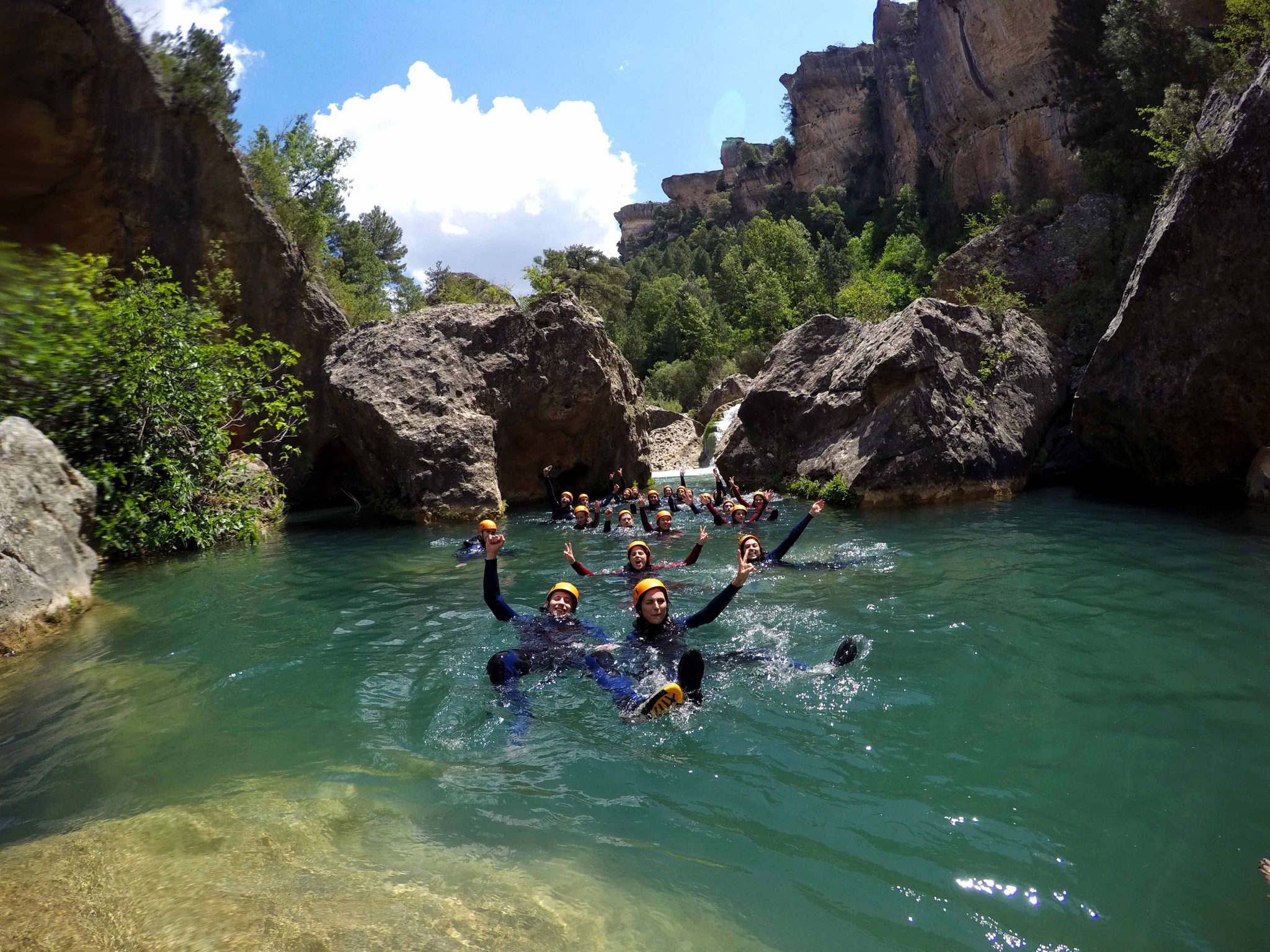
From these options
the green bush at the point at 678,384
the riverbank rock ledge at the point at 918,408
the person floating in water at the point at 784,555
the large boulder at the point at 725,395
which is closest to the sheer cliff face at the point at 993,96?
the large boulder at the point at 725,395

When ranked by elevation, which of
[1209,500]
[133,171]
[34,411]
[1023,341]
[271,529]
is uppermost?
[133,171]

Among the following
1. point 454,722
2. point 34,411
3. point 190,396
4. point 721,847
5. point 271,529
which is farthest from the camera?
point 271,529

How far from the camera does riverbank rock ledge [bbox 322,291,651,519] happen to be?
53.2 ft

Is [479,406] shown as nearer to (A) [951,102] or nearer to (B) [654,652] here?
(B) [654,652]

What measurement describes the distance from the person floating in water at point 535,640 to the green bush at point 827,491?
9.56 m

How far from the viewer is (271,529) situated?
16062 mm

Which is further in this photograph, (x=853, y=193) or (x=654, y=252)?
(x=654, y=252)

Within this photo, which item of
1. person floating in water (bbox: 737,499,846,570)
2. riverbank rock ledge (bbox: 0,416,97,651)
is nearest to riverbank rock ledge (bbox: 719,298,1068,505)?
person floating in water (bbox: 737,499,846,570)

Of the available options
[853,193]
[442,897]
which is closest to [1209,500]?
[442,897]

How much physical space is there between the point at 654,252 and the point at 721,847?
8188 cm

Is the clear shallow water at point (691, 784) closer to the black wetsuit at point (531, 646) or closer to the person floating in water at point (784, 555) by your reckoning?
the black wetsuit at point (531, 646)

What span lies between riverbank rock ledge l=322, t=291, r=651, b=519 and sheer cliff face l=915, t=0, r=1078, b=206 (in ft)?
90.1

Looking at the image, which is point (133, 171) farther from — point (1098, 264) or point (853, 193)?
point (853, 193)

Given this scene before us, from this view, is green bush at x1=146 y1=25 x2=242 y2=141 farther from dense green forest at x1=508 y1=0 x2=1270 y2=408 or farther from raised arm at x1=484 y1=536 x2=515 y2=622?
raised arm at x1=484 y1=536 x2=515 y2=622
